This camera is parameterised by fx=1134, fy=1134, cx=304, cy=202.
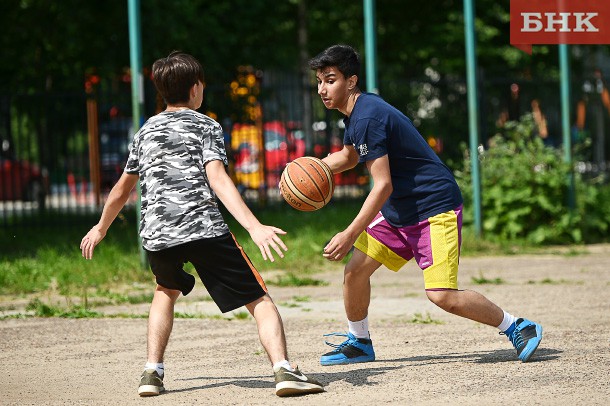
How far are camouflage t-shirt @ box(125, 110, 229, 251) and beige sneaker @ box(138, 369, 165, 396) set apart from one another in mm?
667

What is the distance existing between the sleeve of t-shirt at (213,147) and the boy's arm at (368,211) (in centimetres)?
76

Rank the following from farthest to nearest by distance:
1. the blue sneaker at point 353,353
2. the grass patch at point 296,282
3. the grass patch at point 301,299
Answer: the grass patch at point 296,282
the grass patch at point 301,299
the blue sneaker at point 353,353

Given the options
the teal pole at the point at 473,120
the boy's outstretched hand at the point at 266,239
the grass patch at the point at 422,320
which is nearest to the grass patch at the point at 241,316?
the grass patch at the point at 422,320

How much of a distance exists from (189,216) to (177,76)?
0.74m

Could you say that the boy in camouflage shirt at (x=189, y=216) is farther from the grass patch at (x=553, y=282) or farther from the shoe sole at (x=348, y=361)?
the grass patch at (x=553, y=282)

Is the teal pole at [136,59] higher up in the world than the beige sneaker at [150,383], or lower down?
higher up

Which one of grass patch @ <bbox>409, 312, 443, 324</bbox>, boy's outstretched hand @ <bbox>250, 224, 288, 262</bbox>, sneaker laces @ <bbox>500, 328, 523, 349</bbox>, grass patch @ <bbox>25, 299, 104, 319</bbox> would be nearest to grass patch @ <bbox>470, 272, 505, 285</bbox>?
grass patch @ <bbox>409, 312, 443, 324</bbox>

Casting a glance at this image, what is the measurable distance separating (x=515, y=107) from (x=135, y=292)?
32.5 ft

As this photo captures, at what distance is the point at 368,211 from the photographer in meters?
6.22

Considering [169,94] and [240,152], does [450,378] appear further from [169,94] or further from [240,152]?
[240,152]

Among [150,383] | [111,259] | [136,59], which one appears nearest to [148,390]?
[150,383]

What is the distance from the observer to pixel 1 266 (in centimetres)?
1193

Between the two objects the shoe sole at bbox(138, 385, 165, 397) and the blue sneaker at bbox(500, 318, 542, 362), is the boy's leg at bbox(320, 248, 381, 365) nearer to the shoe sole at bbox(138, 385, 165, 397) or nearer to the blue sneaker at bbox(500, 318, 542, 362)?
the blue sneaker at bbox(500, 318, 542, 362)

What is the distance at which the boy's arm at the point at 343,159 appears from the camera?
690 centimetres
